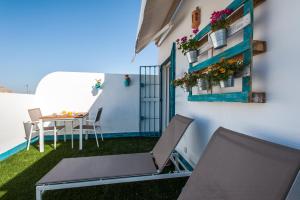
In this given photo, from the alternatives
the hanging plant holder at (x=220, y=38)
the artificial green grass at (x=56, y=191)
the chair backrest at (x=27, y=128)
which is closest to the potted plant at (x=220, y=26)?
the hanging plant holder at (x=220, y=38)

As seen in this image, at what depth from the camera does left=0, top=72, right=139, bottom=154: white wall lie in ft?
17.5

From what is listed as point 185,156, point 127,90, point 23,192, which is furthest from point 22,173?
point 127,90

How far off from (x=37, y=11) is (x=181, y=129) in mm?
6163

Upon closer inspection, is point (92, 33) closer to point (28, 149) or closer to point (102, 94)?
point (102, 94)

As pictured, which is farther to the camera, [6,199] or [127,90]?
[127,90]

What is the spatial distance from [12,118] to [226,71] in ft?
15.2

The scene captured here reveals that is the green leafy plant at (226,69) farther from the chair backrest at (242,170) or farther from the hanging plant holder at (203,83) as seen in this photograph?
the chair backrest at (242,170)

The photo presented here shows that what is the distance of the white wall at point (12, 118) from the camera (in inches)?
144

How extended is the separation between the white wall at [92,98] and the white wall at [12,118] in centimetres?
37

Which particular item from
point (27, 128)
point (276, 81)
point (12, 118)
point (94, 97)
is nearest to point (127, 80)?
point (94, 97)

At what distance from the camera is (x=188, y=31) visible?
2.75 metres

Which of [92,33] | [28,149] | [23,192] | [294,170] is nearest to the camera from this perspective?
[294,170]

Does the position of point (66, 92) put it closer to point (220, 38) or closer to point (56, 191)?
point (56, 191)

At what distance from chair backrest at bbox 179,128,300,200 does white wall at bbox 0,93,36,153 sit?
4.00 m
